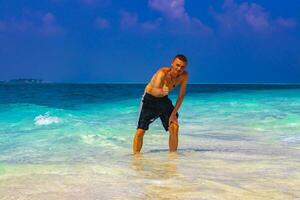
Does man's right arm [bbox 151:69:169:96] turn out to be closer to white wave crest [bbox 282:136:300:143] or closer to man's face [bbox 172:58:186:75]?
man's face [bbox 172:58:186:75]

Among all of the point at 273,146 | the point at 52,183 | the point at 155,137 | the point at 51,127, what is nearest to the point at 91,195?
the point at 52,183

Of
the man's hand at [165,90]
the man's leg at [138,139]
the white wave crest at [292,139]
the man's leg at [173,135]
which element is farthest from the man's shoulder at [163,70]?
the white wave crest at [292,139]

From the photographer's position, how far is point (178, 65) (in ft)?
23.1

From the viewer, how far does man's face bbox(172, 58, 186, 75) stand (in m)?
7.05

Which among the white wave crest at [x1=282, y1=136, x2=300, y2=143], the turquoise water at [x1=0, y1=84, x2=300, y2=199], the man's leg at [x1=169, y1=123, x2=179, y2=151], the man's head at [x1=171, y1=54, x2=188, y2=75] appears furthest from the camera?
the white wave crest at [x1=282, y1=136, x2=300, y2=143]

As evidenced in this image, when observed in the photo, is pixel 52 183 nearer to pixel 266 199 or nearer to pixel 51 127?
pixel 266 199

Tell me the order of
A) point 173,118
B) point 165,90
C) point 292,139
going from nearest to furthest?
point 165,90 < point 173,118 < point 292,139

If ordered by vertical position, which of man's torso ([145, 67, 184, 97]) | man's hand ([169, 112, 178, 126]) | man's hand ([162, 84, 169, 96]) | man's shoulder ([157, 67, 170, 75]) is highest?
man's shoulder ([157, 67, 170, 75])

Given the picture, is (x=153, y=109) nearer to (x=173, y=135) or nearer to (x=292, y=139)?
(x=173, y=135)

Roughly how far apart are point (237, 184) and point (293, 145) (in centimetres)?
419

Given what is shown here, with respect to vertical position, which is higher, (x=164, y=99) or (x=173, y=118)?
(x=164, y=99)

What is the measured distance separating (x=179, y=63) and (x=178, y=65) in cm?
3

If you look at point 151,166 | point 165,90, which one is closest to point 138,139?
point 165,90

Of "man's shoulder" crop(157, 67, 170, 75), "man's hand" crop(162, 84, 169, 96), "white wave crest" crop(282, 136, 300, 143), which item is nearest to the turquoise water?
"white wave crest" crop(282, 136, 300, 143)
